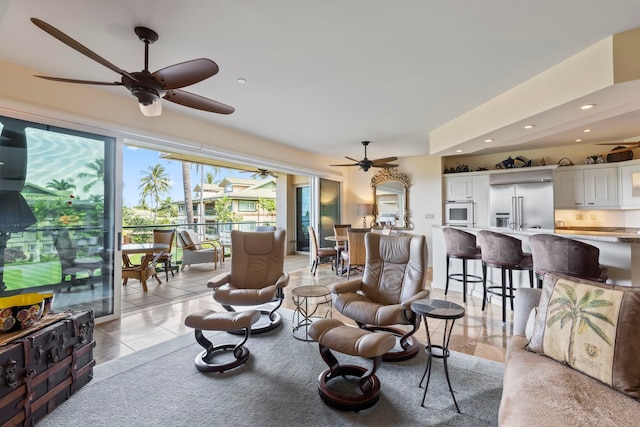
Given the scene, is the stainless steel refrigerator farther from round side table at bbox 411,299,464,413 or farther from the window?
the window

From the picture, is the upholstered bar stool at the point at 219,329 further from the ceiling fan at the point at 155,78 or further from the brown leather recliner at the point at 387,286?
the ceiling fan at the point at 155,78

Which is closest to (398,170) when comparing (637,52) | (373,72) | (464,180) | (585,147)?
A: (464,180)

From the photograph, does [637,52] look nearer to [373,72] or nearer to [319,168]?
[373,72]

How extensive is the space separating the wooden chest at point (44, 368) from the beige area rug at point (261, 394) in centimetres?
9

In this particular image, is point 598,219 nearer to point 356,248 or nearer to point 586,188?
point 586,188

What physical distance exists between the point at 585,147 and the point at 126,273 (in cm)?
830

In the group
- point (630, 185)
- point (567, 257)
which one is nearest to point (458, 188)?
point (630, 185)

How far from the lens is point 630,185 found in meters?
4.72

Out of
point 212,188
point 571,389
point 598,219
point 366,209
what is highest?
point 212,188

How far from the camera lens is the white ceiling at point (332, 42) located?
189 centimetres

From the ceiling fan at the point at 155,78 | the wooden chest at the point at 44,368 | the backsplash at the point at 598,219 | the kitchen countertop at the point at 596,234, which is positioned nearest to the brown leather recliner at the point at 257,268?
the wooden chest at the point at 44,368

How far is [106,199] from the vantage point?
3.35 metres

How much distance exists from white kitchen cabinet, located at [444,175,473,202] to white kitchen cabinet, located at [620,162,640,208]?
89.6 inches

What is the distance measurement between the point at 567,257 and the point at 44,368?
13.2 feet
